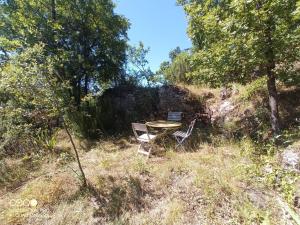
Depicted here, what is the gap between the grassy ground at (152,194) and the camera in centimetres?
373

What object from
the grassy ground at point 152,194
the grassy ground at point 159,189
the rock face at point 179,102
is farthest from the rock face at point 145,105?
the grassy ground at point 152,194

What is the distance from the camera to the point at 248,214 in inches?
137

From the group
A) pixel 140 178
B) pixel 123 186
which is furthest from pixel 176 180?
pixel 123 186

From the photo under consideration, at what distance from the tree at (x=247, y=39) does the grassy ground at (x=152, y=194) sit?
1920 mm

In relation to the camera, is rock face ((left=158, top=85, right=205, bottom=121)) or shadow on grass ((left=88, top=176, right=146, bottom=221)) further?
rock face ((left=158, top=85, right=205, bottom=121))

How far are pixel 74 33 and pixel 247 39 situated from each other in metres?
6.77

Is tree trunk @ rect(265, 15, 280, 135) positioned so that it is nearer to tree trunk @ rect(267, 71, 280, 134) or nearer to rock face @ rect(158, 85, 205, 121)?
tree trunk @ rect(267, 71, 280, 134)

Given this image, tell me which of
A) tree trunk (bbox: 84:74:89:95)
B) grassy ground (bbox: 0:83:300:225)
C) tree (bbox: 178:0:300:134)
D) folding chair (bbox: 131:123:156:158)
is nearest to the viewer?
grassy ground (bbox: 0:83:300:225)

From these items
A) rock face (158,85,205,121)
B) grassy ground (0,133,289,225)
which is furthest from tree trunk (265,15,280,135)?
rock face (158,85,205,121)

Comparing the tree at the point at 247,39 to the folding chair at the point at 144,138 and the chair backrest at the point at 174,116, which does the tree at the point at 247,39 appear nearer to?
the folding chair at the point at 144,138

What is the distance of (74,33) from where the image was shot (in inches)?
354

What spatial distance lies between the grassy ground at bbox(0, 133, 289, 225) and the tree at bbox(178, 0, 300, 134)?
192 centimetres

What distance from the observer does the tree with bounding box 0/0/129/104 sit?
8.55 meters

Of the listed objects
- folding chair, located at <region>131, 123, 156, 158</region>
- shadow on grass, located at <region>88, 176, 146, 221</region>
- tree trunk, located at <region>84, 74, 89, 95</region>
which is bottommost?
shadow on grass, located at <region>88, 176, 146, 221</region>
